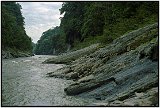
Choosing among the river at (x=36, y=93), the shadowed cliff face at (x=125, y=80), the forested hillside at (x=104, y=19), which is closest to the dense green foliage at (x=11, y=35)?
the forested hillside at (x=104, y=19)

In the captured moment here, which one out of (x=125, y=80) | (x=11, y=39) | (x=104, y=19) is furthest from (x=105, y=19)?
(x=125, y=80)

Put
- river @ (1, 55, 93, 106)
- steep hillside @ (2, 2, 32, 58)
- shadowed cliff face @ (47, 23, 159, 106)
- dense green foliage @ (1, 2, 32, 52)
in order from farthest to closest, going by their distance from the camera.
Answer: dense green foliage @ (1, 2, 32, 52) < steep hillside @ (2, 2, 32, 58) < river @ (1, 55, 93, 106) < shadowed cliff face @ (47, 23, 159, 106)

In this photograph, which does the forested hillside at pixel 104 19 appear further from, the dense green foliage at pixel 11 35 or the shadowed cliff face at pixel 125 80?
the shadowed cliff face at pixel 125 80

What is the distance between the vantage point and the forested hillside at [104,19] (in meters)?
42.7

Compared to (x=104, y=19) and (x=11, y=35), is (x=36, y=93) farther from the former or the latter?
(x=11, y=35)

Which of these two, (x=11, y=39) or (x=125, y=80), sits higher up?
(x=11, y=39)

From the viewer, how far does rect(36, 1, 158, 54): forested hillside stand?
140ft

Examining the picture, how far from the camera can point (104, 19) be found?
59.5 metres

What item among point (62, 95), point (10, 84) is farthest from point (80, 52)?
point (62, 95)

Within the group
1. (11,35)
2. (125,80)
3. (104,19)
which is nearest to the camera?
(125,80)

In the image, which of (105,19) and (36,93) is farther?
(105,19)

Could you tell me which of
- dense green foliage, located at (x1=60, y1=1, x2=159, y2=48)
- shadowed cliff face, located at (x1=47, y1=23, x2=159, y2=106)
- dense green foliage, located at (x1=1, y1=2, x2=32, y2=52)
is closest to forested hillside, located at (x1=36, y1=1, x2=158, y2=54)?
dense green foliage, located at (x1=60, y1=1, x2=159, y2=48)

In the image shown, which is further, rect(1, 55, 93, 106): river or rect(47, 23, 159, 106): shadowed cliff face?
rect(1, 55, 93, 106): river

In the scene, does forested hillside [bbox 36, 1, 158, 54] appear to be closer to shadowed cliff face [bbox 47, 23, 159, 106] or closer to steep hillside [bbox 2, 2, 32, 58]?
steep hillside [bbox 2, 2, 32, 58]
